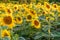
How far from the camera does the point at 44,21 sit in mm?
2367

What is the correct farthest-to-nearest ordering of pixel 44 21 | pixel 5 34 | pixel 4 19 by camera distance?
pixel 44 21 < pixel 4 19 < pixel 5 34

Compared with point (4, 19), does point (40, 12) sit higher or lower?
lower

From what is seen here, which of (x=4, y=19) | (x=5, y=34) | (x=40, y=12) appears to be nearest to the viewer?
(x=5, y=34)

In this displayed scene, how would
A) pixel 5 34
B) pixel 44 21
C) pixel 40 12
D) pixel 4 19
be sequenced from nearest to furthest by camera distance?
pixel 5 34, pixel 4 19, pixel 44 21, pixel 40 12

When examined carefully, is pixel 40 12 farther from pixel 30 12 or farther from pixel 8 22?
pixel 8 22

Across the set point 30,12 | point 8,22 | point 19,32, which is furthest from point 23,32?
point 8,22

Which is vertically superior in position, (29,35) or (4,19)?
(4,19)

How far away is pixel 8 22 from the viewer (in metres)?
1.70

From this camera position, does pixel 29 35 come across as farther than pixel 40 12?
No

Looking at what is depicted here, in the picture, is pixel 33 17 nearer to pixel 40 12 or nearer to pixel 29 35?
pixel 29 35

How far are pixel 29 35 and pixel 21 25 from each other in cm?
14

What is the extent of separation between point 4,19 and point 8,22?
3 centimetres

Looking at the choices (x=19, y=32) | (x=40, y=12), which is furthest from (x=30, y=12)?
(x=40, y=12)

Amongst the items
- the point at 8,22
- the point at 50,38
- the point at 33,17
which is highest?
the point at 8,22
